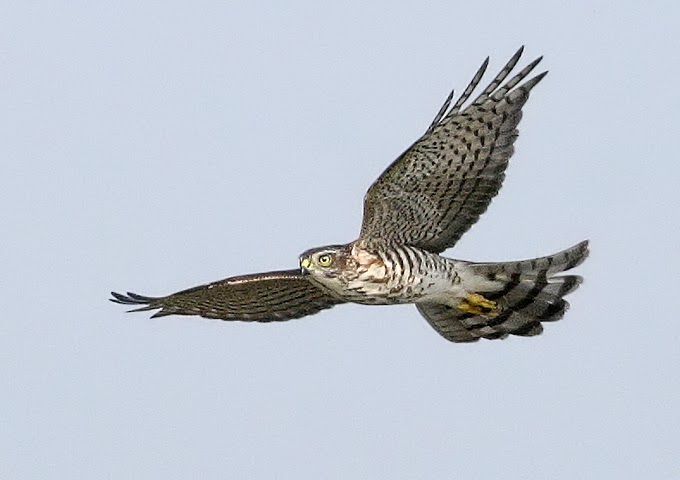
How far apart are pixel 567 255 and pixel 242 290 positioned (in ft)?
9.68

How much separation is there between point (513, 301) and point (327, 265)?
2.10 m

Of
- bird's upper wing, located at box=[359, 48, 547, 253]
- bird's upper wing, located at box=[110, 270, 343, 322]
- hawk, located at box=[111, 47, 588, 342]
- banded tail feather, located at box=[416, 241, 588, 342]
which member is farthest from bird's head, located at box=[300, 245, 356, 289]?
banded tail feather, located at box=[416, 241, 588, 342]

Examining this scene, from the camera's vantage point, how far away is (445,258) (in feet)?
54.7

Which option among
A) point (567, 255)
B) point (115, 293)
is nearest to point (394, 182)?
point (567, 255)

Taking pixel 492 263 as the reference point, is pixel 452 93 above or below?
above

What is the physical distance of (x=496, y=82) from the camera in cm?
1608

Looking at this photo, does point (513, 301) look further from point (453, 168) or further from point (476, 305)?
point (453, 168)

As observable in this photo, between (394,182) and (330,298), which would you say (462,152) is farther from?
(330,298)

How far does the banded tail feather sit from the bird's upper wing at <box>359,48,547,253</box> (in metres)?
0.65

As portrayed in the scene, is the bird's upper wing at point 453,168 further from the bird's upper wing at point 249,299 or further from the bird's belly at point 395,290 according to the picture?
the bird's upper wing at point 249,299

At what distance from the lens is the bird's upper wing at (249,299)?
1702 centimetres

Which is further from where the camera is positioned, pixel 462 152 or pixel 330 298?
pixel 330 298

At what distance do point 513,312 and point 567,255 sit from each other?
0.92m

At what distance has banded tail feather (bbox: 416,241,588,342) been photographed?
16766 millimetres
